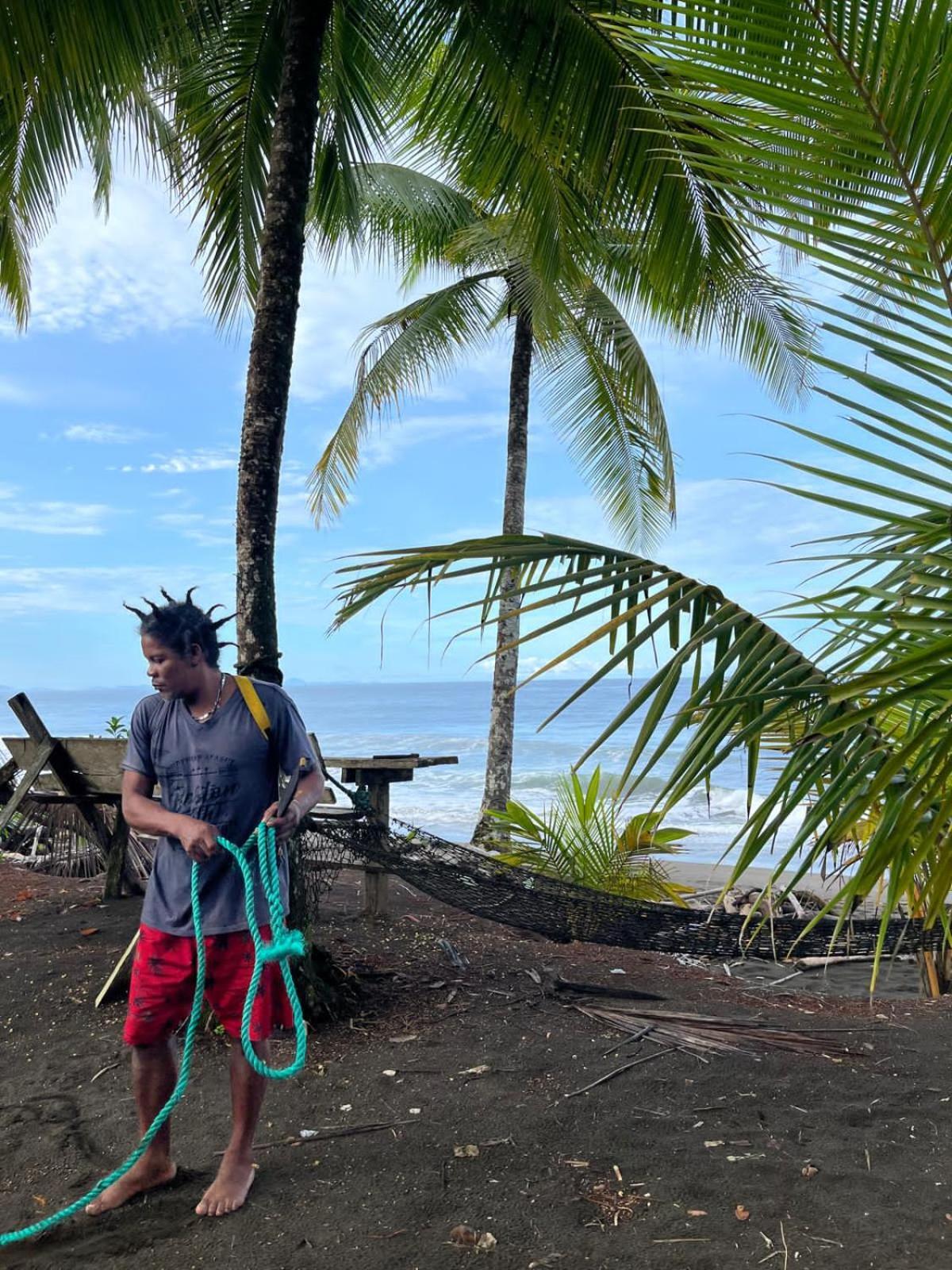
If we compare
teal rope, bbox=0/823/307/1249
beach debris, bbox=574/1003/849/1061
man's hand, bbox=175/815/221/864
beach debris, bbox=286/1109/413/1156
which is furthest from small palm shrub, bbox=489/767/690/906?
man's hand, bbox=175/815/221/864

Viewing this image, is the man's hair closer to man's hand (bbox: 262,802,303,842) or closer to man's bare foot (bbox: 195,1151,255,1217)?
man's hand (bbox: 262,802,303,842)

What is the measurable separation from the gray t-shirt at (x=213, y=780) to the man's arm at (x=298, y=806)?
3cm

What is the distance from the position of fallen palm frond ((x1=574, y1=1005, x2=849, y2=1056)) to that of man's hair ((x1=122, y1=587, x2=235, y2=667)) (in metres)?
2.26

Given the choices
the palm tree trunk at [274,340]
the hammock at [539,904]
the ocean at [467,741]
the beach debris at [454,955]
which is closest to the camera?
the palm tree trunk at [274,340]

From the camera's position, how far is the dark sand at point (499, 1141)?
233cm

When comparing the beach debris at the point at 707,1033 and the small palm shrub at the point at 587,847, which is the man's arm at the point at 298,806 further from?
the small palm shrub at the point at 587,847

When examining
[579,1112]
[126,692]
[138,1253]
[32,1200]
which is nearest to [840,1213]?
[579,1112]

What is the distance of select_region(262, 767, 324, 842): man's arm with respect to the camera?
91.2 inches

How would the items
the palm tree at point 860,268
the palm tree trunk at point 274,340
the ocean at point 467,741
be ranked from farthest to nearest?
the ocean at point 467,741 < the palm tree trunk at point 274,340 < the palm tree at point 860,268

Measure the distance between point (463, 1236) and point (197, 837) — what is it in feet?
3.66

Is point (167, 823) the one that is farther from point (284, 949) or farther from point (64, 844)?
point (64, 844)

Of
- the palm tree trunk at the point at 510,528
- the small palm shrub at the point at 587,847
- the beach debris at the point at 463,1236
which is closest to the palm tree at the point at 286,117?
the beach debris at the point at 463,1236

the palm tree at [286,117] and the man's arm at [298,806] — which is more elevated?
the palm tree at [286,117]

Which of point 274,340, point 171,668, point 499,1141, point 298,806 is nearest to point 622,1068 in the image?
point 499,1141
